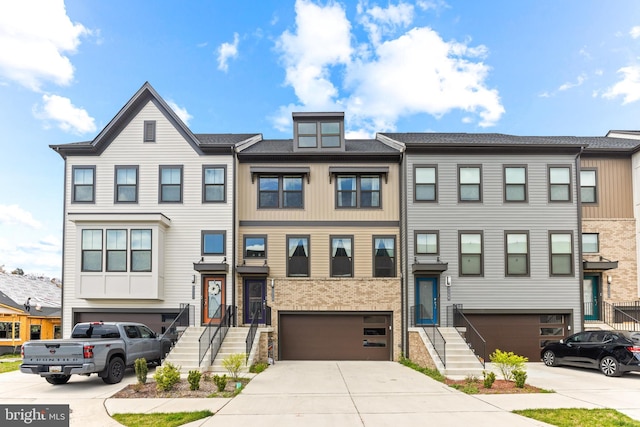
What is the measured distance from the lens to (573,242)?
61.8ft

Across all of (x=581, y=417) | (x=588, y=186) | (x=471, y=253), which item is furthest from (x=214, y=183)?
(x=588, y=186)

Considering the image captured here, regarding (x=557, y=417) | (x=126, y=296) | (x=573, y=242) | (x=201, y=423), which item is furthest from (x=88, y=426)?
(x=573, y=242)

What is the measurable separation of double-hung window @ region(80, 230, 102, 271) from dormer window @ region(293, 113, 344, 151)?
8.59 metres

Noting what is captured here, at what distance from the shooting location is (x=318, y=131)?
66.6 ft

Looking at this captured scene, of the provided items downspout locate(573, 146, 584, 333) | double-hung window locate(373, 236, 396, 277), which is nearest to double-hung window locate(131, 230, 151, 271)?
double-hung window locate(373, 236, 396, 277)

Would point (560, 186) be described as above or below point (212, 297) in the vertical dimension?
above

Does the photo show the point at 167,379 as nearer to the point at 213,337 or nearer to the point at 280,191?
the point at 213,337

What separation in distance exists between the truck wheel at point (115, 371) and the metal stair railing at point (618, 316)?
17608mm

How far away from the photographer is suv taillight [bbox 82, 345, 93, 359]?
12.1 m

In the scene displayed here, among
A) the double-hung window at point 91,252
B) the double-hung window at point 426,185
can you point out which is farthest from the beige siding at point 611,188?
the double-hung window at point 91,252

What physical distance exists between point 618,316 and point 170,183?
60.8 feet

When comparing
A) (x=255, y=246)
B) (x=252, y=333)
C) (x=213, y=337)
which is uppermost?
(x=255, y=246)

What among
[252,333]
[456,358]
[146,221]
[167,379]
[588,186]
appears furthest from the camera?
[588,186]
